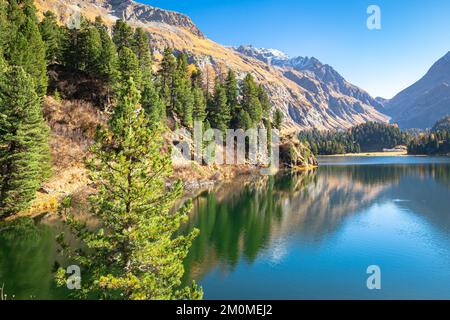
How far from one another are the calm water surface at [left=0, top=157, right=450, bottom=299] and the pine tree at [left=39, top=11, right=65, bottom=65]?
150 feet

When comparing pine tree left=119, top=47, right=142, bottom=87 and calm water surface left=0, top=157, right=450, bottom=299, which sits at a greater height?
pine tree left=119, top=47, right=142, bottom=87

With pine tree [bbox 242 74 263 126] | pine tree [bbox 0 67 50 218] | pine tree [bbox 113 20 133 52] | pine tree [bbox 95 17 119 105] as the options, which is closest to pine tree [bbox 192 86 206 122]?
pine tree [bbox 113 20 133 52]

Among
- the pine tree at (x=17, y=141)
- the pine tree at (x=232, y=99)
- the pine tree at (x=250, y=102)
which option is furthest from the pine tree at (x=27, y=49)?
the pine tree at (x=250, y=102)

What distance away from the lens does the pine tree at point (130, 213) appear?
17875 mm

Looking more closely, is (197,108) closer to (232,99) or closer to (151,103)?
(232,99)

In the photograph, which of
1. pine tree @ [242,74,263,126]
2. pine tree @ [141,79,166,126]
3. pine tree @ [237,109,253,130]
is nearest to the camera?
pine tree @ [141,79,166,126]

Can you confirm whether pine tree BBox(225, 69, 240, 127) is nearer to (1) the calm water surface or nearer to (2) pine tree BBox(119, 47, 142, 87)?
(2) pine tree BBox(119, 47, 142, 87)

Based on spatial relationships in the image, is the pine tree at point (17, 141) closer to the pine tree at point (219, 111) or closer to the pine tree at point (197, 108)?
the pine tree at point (197, 108)

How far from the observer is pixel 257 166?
12269 centimetres

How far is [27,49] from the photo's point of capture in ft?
196

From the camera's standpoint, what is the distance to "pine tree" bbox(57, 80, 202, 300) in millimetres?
17875

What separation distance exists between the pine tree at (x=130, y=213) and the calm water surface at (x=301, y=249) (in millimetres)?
11098

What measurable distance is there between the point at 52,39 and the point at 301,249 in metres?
68.6

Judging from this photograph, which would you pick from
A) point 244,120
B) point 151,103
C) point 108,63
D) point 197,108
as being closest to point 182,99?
point 197,108
